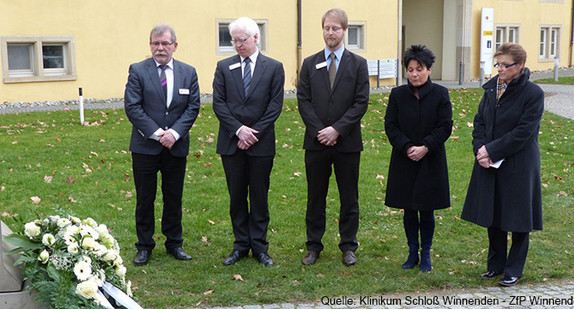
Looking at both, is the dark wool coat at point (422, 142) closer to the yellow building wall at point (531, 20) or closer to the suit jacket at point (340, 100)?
the suit jacket at point (340, 100)

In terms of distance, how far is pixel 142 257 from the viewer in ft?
20.8

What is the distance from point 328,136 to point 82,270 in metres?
2.87

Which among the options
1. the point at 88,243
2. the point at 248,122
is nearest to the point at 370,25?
the point at 248,122

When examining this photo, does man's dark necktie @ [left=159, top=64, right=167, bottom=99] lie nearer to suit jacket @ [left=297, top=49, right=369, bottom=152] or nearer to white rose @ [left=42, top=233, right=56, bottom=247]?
suit jacket @ [left=297, top=49, right=369, bottom=152]

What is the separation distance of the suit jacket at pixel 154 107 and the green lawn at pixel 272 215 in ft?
3.46

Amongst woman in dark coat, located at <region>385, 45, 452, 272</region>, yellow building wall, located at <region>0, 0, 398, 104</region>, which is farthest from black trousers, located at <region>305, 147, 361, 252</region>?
yellow building wall, located at <region>0, 0, 398, 104</region>

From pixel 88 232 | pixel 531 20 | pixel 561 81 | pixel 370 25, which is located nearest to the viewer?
pixel 88 232

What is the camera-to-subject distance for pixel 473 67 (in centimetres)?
3025

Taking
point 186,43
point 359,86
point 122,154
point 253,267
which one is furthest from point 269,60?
point 186,43

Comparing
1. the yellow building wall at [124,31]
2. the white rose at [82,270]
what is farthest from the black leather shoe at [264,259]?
the yellow building wall at [124,31]

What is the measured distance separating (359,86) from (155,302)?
8.29 ft

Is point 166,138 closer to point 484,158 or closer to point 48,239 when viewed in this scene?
point 48,239

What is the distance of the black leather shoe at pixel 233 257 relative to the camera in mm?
6352

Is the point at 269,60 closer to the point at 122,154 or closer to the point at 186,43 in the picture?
the point at 122,154
